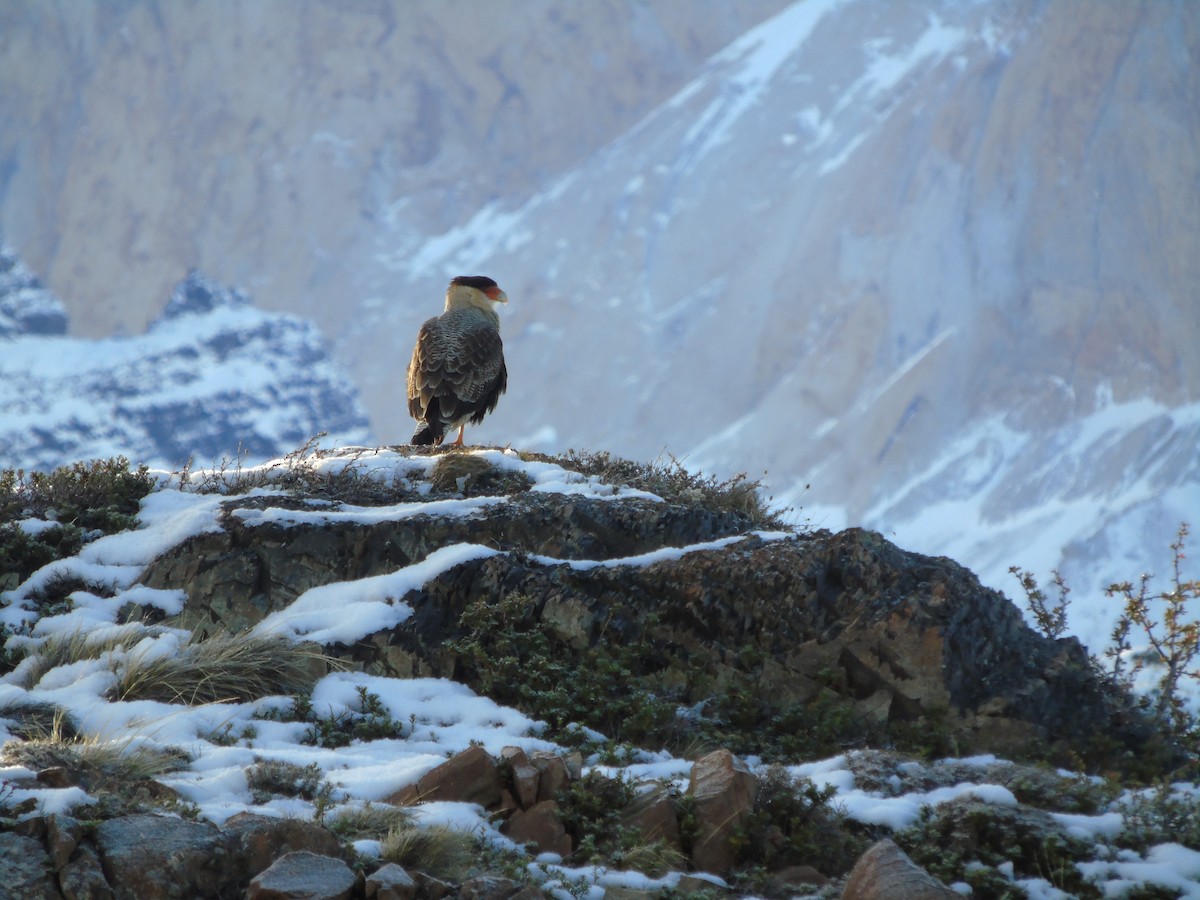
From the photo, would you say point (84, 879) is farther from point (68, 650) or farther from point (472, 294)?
point (472, 294)

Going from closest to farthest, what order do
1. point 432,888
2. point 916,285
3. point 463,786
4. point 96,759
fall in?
point 432,888, point 96,759, point 463,786, point 916,285

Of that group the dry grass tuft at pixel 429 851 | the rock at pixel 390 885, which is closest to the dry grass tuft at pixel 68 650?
the dry grass tuft at pixel 429 851

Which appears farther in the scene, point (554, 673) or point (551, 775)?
point (554, 673)

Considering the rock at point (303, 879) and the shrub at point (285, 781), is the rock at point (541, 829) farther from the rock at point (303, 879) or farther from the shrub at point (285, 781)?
the rock at point (303, 879)

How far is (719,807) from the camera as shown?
648 cm

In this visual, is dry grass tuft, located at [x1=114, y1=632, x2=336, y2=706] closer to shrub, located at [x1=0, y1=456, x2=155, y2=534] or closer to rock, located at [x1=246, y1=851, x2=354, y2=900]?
shrub, located at [x1=0, y1=456, x2=155, y2=534]

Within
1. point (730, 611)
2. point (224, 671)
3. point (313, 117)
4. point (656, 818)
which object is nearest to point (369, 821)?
point (656, 818)

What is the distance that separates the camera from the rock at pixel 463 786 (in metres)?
6.58

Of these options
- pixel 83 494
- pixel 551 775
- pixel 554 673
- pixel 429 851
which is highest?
pixel 83 494

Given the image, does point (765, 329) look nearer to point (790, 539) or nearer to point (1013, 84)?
point (1013, 84)

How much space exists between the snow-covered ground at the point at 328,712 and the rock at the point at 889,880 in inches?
25.9

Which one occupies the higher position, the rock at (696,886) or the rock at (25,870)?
the rock at (696,886)

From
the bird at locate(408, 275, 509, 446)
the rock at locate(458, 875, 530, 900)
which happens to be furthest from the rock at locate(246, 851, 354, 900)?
the bird at locate(408, 275, 509, 446)

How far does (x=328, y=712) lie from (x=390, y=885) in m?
2.30
